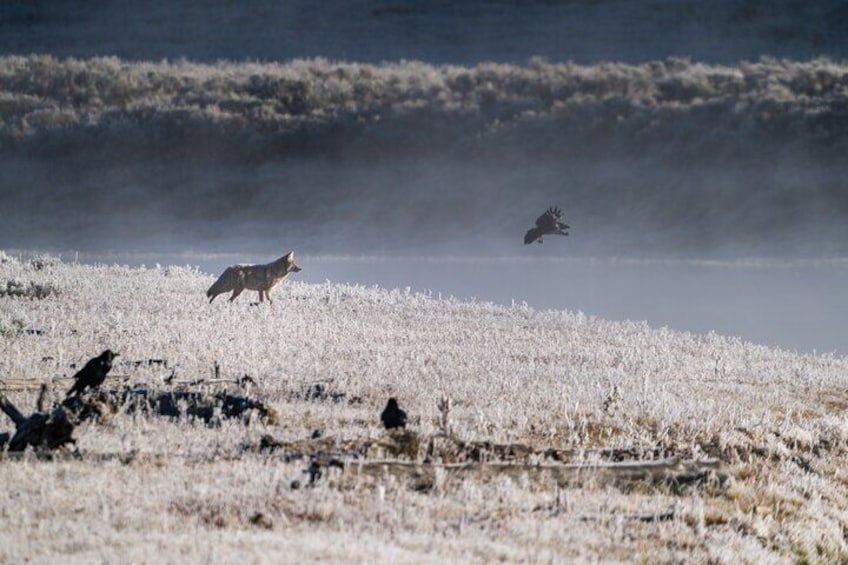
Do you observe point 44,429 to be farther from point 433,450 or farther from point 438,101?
point 438,101

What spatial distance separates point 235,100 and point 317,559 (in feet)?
197

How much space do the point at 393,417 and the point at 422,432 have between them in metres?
0.32

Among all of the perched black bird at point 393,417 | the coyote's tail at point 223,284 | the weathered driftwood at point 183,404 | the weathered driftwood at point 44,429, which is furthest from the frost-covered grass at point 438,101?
the weathered driftwood at point 44,429

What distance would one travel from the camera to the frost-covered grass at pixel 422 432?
350 inches

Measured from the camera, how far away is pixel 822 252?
50.4m

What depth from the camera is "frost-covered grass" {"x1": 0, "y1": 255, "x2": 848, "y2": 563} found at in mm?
8891

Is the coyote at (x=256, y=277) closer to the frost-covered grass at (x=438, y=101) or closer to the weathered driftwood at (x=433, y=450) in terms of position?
the weathered driftwood at (x=433, y=450)

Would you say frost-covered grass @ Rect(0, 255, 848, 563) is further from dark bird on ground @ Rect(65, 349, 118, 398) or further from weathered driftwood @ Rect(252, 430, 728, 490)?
dark bird on ground @ Rect(65, 349, 118, 398)

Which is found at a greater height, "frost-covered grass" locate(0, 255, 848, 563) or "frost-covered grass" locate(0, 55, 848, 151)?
"frost-covered grass" locate(0, 55, 848, 151)

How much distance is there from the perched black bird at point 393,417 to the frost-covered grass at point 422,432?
19cm

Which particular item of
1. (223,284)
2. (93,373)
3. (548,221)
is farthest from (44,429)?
(548,221)

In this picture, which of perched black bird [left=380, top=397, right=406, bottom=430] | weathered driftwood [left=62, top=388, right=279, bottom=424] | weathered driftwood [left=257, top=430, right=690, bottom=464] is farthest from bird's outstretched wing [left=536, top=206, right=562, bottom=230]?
perched black bird [left=380, top=397, right=406, bottom=430]

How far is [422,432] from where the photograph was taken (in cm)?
1193

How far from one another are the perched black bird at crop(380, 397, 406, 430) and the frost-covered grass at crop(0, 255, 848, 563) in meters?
0.19
